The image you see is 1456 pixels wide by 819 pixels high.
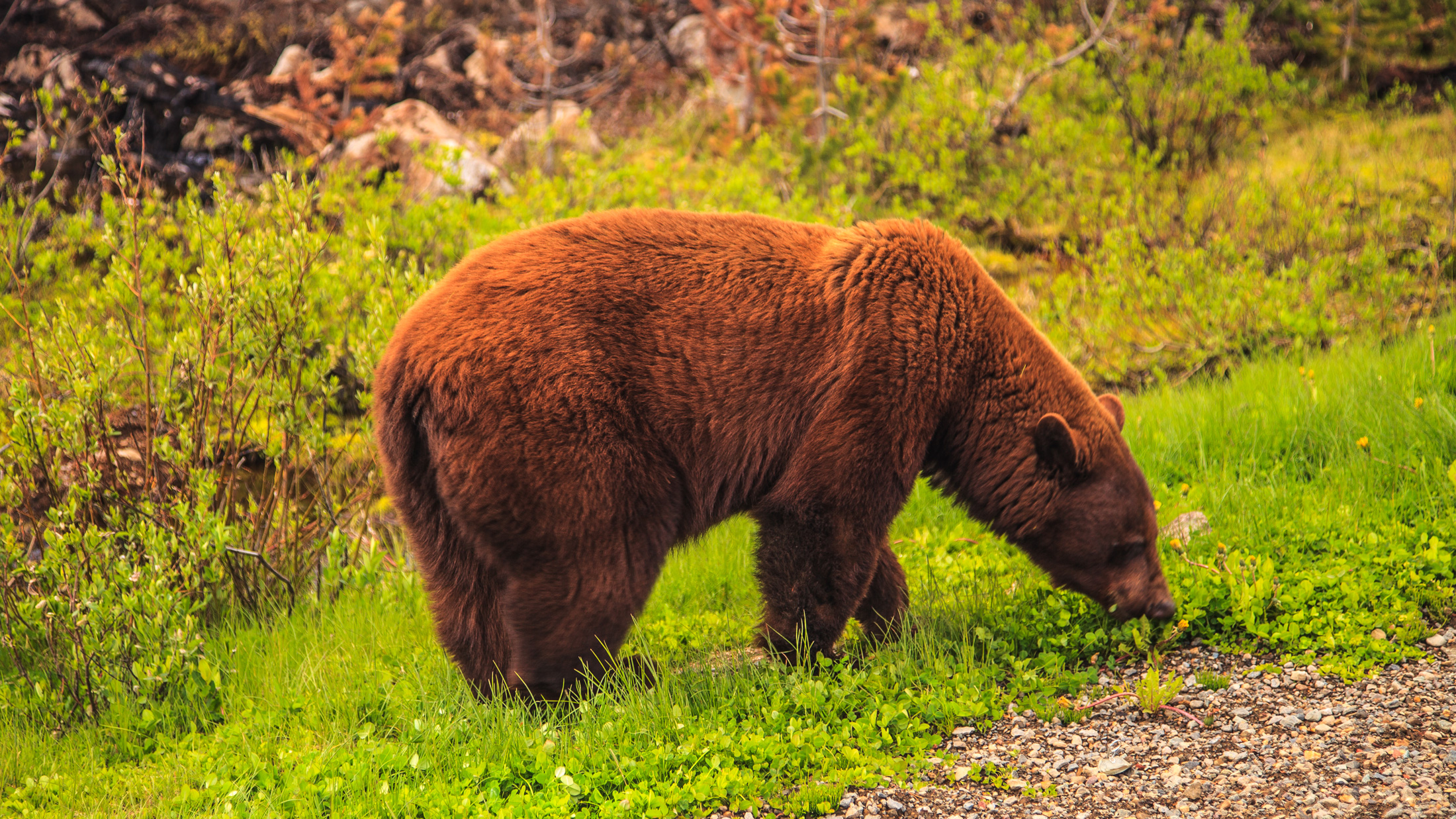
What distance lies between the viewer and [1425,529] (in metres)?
4.95

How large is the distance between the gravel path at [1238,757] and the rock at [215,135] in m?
11.5

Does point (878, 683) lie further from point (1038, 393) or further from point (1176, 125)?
point (1176, 125)

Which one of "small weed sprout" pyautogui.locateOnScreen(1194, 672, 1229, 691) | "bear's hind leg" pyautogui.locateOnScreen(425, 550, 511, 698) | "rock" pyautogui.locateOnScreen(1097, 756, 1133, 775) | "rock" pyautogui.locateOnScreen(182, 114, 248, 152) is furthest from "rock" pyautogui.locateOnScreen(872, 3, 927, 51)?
"rock" pyautogui.locateOnScreen(1097, 756, 1133, 775)

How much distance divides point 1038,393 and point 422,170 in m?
8.74

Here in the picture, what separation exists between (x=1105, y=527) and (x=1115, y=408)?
0.73m

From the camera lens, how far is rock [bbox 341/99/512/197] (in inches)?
433

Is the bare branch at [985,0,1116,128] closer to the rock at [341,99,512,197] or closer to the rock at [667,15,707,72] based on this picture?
the rock at [341,99,512,197]

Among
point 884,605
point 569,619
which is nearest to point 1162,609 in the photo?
point 884,605

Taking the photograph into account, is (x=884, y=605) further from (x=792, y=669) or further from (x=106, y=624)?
(x=106, y=624)

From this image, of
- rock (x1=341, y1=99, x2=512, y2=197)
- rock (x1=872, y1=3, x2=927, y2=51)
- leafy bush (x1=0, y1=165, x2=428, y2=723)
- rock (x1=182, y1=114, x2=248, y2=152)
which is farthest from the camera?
rock (x1=872, y1=3, x2=927, y2=51)

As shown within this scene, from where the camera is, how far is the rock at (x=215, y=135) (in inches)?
474

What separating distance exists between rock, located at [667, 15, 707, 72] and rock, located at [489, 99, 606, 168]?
2.72 m

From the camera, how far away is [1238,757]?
12.4 ft

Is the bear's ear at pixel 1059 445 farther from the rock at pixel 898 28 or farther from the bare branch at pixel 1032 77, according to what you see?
the rock at pixel 898 28
